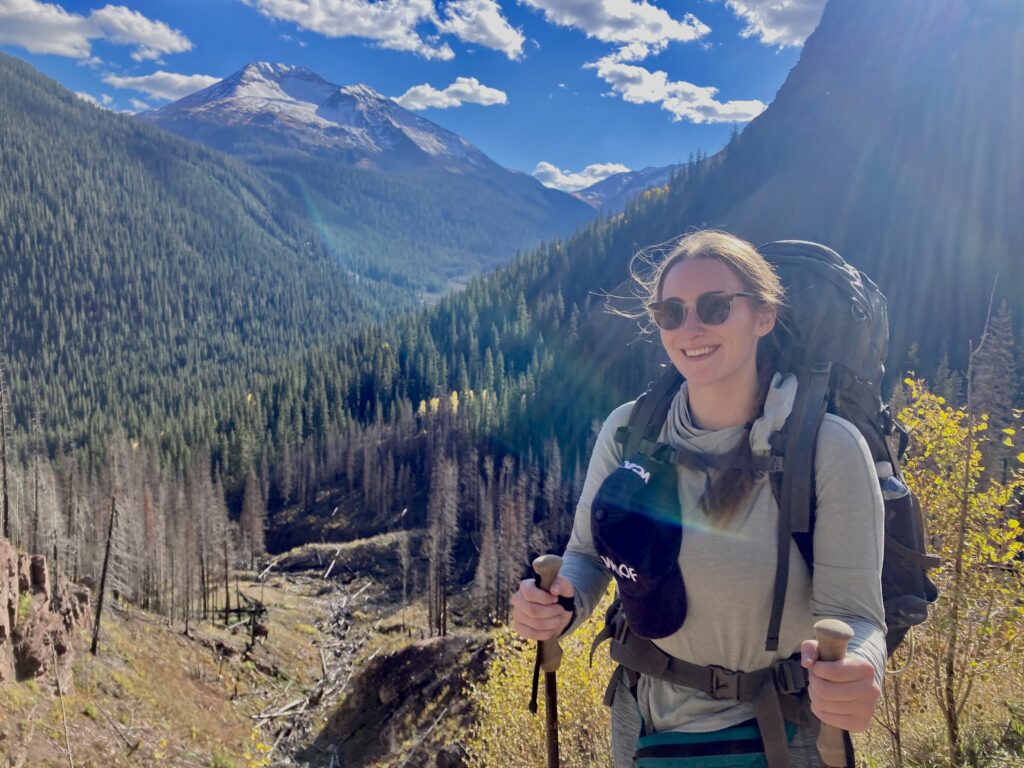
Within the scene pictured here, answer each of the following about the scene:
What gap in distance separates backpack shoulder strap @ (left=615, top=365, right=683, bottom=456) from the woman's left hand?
Answer: 3.38ft

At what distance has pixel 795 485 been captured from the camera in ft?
6.89

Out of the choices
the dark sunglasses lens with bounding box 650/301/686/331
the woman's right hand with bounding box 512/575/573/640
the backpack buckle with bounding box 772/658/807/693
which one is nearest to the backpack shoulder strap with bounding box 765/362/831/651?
the backpack buckle with bounding box 772/658/807/693

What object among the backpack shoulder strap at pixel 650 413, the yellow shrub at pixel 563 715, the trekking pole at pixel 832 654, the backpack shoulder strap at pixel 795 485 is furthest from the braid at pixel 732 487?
the yellow shrub at pixel 563 715

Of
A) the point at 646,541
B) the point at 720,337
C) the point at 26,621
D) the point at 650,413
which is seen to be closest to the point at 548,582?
the point at 646,541

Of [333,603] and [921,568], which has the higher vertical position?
[921,568]

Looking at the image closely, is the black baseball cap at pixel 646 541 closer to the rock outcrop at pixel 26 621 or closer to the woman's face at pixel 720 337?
the woman's face at pixel 720 337

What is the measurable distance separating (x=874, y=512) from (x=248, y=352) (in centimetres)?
19660

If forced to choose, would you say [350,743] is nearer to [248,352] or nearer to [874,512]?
[874,512]

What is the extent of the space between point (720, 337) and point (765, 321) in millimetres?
206

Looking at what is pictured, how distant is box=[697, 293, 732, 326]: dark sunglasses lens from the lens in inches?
96.0

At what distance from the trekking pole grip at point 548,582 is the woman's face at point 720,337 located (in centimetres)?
90

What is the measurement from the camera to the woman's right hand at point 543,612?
2520mm

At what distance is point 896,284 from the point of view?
9956 cm

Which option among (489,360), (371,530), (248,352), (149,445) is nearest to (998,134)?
(489,360)
